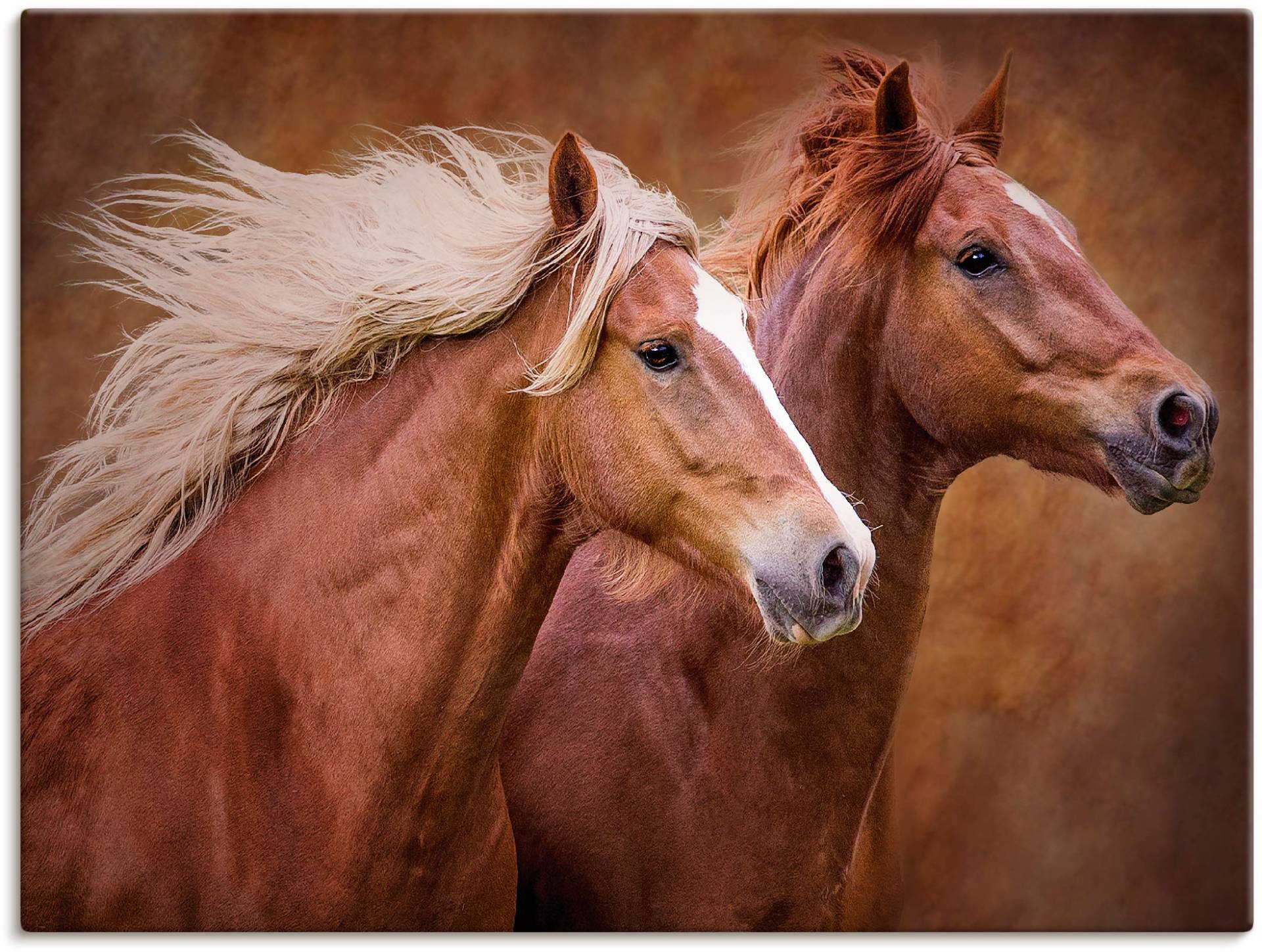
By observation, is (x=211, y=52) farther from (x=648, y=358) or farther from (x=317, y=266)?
(x=648, y=358)

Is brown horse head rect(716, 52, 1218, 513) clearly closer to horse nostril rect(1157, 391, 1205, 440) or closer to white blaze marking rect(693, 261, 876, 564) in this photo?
horse nostril rect(1157, 391, 1205, 440)

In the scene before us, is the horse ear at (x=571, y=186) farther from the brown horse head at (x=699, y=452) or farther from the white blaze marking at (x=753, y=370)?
the white blaze marking at (x=753, y=370)

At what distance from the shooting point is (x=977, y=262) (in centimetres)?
175

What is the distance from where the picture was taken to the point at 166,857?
158 cm

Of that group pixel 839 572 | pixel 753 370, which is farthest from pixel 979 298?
pixel 839 572

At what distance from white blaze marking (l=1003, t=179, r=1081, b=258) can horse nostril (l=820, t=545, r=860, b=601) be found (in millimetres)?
A: 681

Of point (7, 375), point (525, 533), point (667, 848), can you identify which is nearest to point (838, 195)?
point (525, 533)

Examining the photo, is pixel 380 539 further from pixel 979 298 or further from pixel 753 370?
pixel 979 298

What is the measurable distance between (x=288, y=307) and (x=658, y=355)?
21.4 inches

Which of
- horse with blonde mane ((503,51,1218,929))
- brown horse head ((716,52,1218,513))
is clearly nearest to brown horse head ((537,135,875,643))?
horse with blonde mane ((503,51,1218,929))

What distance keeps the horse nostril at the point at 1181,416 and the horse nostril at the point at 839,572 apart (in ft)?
1.90

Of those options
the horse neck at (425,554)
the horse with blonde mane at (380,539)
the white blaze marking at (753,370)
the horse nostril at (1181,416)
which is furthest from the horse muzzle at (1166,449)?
the horse neck at (425,554)

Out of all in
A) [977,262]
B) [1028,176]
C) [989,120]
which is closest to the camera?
[977,262]

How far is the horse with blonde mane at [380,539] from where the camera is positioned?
150cm
